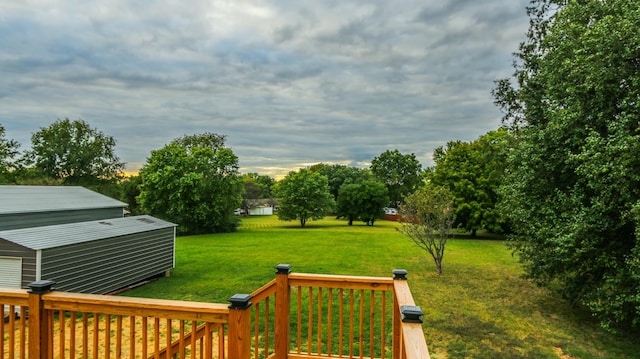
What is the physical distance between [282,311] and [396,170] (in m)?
41.1

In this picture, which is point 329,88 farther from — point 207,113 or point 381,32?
point 207,113

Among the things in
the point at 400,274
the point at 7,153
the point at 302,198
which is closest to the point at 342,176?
the point at 302,198

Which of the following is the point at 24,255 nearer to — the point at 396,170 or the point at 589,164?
the point at 589,164

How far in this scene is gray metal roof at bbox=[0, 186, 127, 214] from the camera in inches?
338

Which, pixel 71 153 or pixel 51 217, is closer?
pixel 51 217

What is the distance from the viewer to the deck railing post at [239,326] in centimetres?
203

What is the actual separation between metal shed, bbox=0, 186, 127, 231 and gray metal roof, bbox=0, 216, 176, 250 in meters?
1.40

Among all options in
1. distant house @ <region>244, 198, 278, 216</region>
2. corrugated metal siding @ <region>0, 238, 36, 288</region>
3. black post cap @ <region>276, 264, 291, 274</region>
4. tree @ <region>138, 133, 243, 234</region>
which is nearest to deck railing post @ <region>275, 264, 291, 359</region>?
black post cap @ <region>276, 264, 291, 274</region>

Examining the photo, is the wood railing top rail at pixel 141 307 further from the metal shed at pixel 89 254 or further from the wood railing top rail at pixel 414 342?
the metal shed at pixel 89 254

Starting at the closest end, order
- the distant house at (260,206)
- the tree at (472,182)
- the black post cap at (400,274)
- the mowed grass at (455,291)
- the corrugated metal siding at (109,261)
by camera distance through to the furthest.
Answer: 1. the black post cap at (400,274)
2. the mowed grass at (455,291)
3. the corrugated metal siding at (109,261)
4. the tree at (472,182)
5. the distant house at (260,206)

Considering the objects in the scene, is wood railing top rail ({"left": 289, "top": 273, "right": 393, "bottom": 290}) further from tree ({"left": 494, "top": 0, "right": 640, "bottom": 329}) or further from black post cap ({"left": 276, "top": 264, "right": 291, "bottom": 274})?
tree ({"left": 494, "top": 0, "right": 640, "bottom": 329})

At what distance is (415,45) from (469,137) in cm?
1289

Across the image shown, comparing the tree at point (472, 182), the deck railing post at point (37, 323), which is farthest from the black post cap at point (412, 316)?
the tree at point (472, 182)

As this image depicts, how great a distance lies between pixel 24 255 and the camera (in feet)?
20.8
